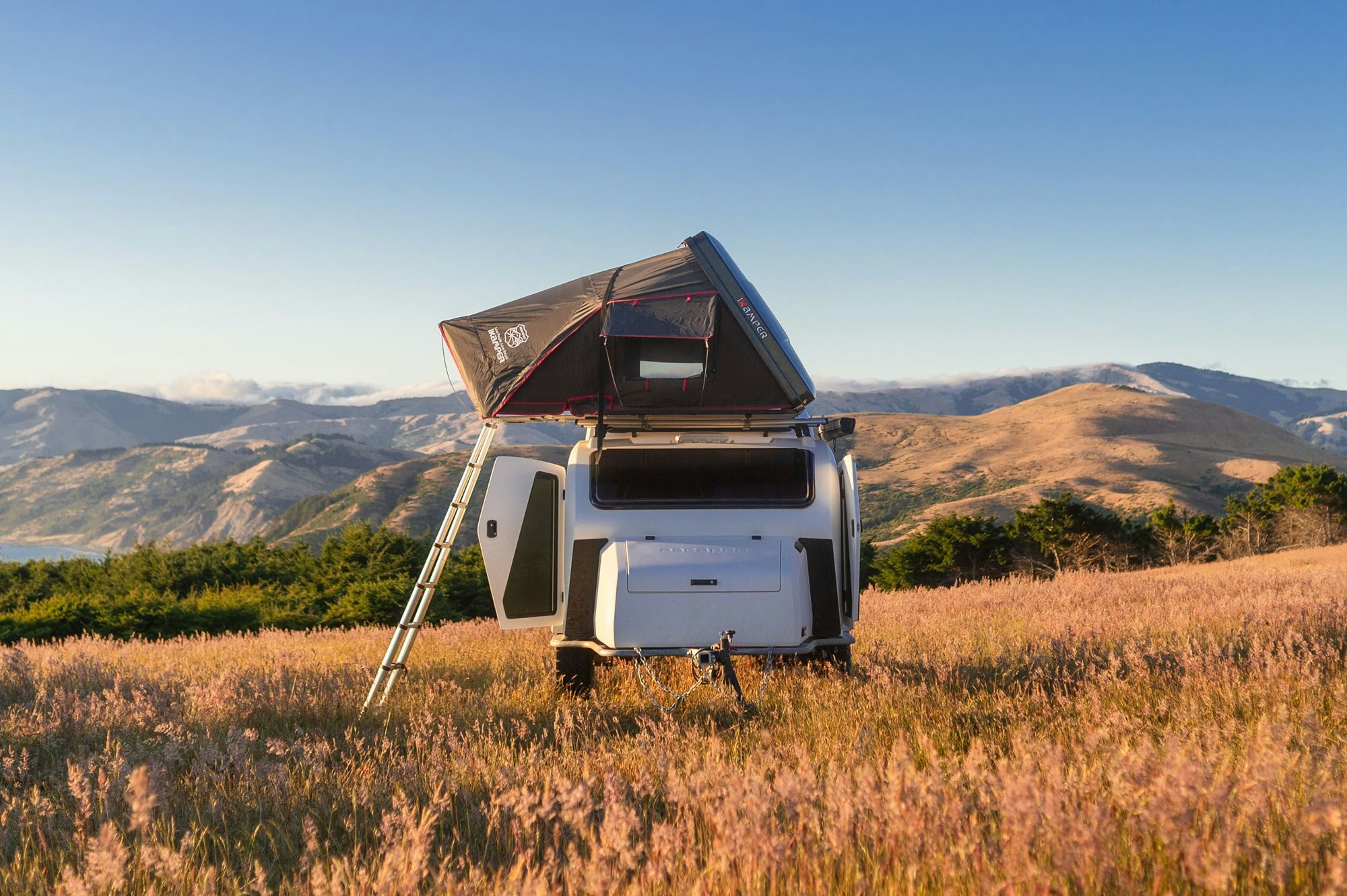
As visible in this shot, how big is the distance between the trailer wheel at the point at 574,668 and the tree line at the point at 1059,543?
57.9 feet

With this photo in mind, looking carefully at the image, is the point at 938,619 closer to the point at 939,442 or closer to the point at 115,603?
the point at 115,603

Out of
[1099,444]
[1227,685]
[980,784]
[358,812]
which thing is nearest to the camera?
[980,784]

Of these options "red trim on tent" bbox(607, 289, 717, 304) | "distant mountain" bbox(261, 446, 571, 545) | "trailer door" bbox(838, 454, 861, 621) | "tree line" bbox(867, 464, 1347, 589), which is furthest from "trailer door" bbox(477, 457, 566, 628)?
"distant mountain" bbox(261, 446, 571, 545)

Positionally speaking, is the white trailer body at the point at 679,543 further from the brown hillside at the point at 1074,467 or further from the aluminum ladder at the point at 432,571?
the brown hillside at the point at 1074,467

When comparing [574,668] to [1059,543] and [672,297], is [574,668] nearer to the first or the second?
[672,297]

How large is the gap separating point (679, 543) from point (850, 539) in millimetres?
1361

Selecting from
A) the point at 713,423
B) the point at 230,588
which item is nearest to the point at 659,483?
the point at 713,423

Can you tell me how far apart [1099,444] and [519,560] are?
607 feet

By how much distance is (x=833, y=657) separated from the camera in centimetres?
663

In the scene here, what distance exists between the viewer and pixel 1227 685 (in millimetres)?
4961

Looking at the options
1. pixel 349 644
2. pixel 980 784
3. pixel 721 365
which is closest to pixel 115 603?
pixel 349 644

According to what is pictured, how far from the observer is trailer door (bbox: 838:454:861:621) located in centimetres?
658

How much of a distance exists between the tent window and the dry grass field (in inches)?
92.9

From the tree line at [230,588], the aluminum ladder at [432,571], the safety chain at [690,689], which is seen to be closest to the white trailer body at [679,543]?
the safety chain at [690,689]
